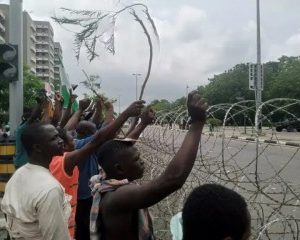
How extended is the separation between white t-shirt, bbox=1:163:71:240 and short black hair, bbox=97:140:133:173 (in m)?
0.36

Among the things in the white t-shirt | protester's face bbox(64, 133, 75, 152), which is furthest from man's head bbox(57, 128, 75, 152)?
the white t-shirt

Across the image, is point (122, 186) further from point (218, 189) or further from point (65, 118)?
point (65, 118)

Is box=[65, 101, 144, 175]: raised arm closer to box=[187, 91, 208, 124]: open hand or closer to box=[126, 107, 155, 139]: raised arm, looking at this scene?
box=[126, 107, 155, 139]: raised arm

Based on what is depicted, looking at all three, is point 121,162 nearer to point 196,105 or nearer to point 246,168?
point 196,105

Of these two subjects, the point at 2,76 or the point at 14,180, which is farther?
the point at 2,76

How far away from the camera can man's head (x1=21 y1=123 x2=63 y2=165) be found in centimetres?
297

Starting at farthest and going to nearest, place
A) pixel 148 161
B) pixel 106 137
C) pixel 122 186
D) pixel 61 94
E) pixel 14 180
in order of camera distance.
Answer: pixel 148 161
pixel 61 94
pixel 106 137
pixel 14 180
pixel 122 186

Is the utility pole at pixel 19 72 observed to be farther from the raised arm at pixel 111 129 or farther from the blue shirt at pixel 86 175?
the raised arm at pixel 111 129

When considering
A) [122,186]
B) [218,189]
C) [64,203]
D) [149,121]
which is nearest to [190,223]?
[218,189]

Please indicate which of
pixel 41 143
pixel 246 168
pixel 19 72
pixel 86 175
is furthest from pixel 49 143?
pixel 19 72

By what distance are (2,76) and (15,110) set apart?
47cm

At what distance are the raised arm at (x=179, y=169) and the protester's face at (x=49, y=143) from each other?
2.90ft

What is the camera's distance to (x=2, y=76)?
684cm

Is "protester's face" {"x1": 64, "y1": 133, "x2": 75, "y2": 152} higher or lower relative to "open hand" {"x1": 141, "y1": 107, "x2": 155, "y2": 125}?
lower
